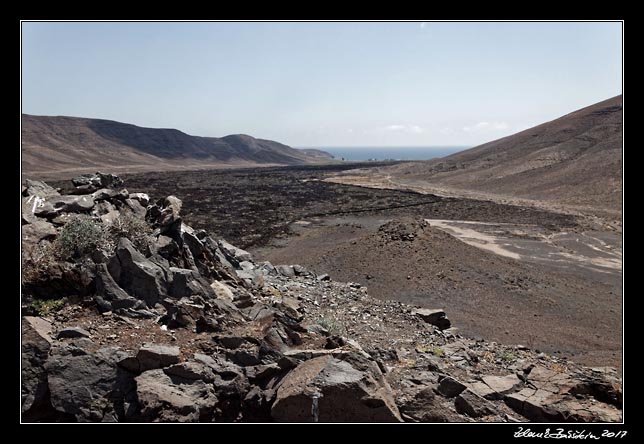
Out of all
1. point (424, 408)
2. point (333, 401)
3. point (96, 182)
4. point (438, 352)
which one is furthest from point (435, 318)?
point (96, 182)

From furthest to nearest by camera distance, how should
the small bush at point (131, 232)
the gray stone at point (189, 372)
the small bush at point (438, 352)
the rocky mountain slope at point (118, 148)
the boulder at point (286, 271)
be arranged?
the rocky mountain slope at point (118, 148) → the boulder at point (286, 271) → the small bush at point (131, 232) → the small bush at point (438, 352) → the gray stone at point (189, 372)

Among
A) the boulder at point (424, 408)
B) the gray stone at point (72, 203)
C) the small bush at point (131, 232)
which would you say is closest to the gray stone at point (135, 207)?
the gray stone at point (72, 203)

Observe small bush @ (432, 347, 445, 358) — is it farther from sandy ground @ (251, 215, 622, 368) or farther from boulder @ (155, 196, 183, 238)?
boulder @ (155, 196, 183, 238)

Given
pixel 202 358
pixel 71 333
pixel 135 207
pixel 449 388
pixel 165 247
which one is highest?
pixel 135 207

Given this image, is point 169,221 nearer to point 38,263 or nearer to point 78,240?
point 78,240

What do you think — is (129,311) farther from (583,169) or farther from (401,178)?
(401,178)

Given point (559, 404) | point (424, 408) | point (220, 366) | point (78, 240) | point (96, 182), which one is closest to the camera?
point (424, 408)

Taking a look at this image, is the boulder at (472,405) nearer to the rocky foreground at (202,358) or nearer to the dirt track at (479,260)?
the rocky foreground at (202,358)

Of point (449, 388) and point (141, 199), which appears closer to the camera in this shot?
point (449, 388)

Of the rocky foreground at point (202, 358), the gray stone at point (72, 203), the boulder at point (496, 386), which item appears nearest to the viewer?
the rocky foreground at point (202, 358)
